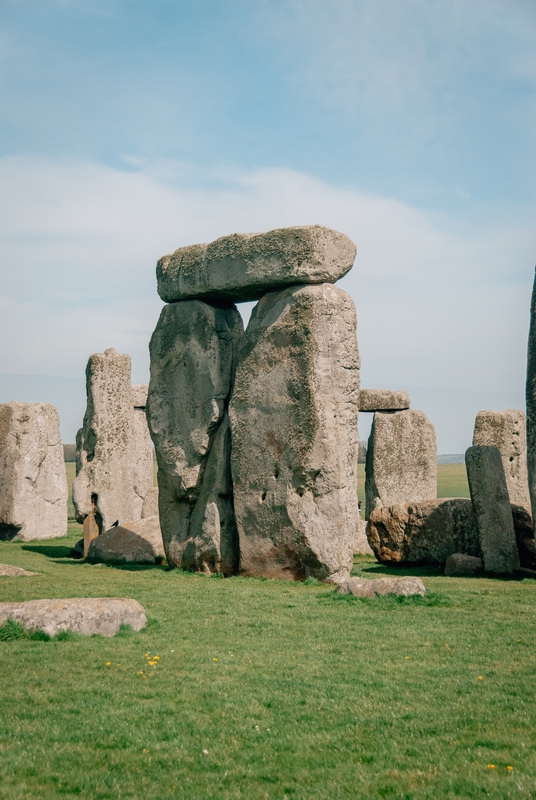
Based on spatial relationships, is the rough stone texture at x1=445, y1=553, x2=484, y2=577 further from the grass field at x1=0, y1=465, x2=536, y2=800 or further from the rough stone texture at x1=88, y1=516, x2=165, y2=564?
the rough stone texture at x1=88, y1=516, x2=165, y2=564

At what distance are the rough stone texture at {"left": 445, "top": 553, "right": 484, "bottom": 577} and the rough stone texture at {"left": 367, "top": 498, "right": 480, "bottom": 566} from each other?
55 cm

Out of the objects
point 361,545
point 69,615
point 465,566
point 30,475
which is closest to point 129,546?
point 361,545

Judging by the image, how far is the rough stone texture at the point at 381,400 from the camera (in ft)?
68.0

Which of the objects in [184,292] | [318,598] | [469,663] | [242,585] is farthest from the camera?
[184,292]

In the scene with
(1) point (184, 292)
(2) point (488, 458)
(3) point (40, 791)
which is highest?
(1) point (184, 292)

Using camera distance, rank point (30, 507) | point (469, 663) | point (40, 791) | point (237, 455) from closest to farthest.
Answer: point (40, 791)
point (469, 663)
point (237, 455)
point (30, 507)

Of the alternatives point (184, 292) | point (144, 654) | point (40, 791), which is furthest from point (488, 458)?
point (40, 791)

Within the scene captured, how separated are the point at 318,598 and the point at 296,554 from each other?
189 cm

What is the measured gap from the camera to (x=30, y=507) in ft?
65.7

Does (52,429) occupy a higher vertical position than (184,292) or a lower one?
lower

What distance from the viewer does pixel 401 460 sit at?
65.8 ft

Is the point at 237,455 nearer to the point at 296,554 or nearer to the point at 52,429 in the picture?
the point at 296,554

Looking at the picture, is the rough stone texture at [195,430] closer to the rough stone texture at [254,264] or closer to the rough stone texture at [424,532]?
the rough stone texture at [254,264]

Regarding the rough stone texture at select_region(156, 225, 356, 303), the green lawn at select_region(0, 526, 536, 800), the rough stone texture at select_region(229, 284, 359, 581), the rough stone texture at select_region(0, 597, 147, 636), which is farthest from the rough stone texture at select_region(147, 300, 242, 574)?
the rough stone texture at select_region(0, 597, 147, 636)
